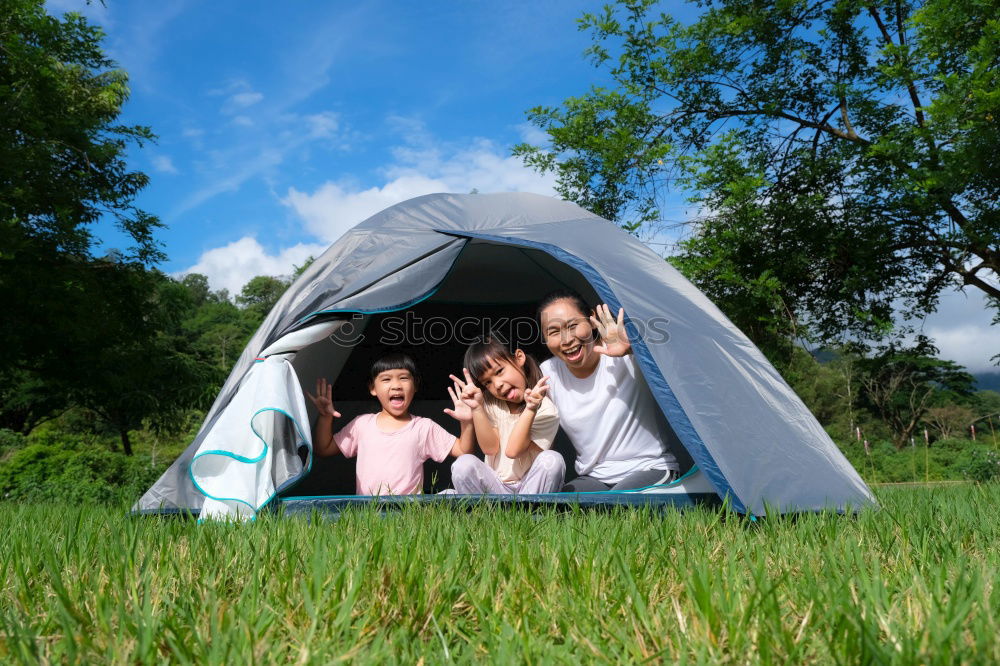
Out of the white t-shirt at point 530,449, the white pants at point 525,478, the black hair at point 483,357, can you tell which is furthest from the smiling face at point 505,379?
the white pants at point 525,478

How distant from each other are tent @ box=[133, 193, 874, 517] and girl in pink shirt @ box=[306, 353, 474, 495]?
0.21 meters

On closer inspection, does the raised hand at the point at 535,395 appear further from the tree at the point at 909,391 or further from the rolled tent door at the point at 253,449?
the tree at the point at 909,391

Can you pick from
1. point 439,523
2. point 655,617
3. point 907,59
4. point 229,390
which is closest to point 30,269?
point 229,390

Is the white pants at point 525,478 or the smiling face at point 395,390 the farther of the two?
the smiling face at point 395,390

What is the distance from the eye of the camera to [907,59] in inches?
219

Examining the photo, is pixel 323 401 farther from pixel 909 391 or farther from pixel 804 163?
pixel 909 391

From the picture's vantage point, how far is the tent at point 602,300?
2504 millimetres

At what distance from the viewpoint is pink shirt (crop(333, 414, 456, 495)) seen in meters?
3.16

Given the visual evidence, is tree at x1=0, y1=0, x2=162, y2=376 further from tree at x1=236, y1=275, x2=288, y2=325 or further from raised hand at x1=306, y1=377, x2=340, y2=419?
tree at x1=236, y1=275, x2=288, y2=325

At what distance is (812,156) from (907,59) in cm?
124

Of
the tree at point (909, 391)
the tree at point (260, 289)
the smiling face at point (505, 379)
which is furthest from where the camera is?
the tree at point (260, 289)

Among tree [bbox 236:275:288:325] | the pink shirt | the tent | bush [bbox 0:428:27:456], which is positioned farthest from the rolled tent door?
tree [bbox 236:275:288:325]

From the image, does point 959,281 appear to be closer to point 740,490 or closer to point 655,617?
point 740,490

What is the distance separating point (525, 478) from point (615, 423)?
453 mm
